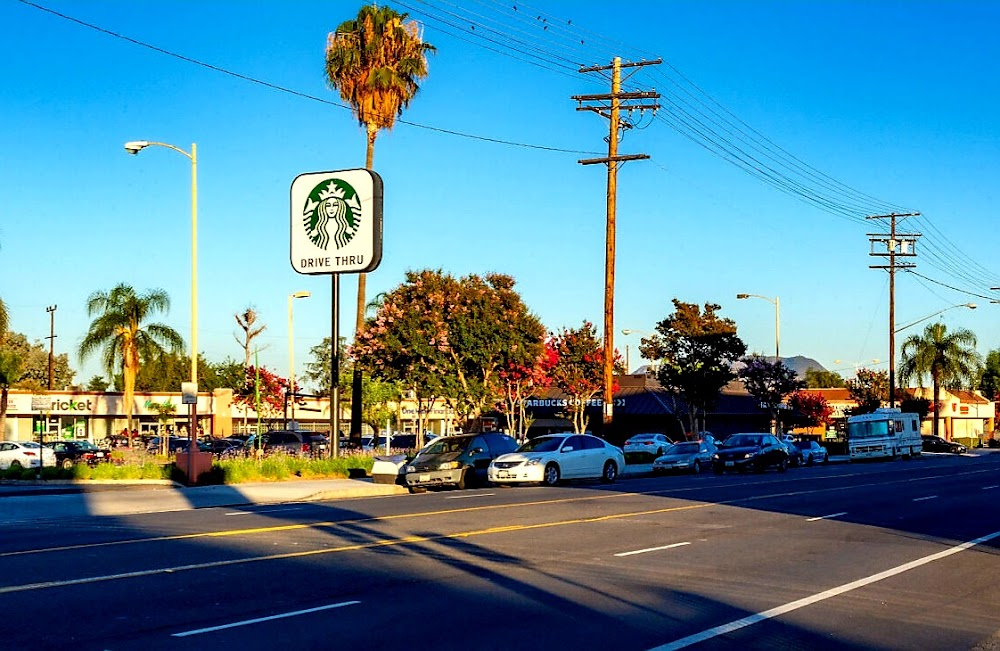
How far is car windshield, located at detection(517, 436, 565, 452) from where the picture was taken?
31984 mm

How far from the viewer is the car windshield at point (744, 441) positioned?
43.5 meters

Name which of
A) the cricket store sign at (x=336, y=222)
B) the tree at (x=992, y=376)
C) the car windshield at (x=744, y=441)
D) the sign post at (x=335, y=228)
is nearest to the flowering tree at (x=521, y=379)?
the car windshield at (x=744, y=441)

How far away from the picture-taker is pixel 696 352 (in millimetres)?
59688

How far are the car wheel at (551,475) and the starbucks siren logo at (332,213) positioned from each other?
9.92 m

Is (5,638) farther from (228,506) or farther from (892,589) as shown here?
(228,506)

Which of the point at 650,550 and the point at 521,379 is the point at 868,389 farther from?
the point at 650,550

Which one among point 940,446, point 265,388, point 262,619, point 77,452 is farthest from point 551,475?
point 940,446

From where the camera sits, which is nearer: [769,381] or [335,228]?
[335,228]

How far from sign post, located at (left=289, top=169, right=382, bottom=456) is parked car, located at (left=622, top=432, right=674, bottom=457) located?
18.2 m

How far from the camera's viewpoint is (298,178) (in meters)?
36.7

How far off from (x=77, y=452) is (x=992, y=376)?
11829 centimetres

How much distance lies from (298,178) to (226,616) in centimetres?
2748

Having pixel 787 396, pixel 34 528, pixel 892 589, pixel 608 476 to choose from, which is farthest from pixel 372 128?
pixel 787 396

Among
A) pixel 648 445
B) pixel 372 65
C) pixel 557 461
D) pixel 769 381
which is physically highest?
pixel 372 65
